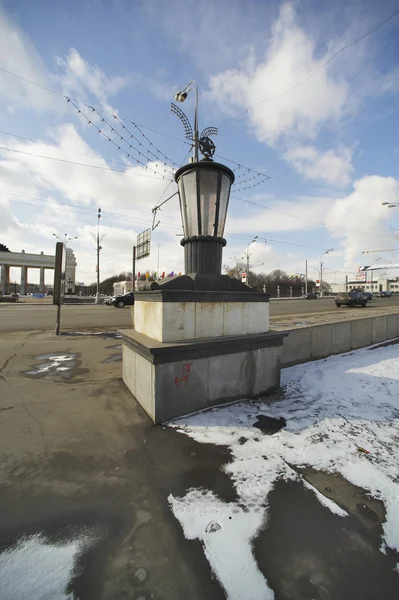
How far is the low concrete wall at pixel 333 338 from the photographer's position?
5.91m

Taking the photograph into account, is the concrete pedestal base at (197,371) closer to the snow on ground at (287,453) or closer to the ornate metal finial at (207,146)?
the snow on ground at (287,453)

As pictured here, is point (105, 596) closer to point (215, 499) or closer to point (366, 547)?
point (215, 499)

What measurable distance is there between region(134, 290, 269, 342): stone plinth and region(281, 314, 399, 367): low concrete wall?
6.10ft

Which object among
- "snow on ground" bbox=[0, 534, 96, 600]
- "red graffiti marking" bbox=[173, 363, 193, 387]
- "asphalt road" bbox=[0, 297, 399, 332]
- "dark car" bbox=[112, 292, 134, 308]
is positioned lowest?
"snow on ground" bbox=[0, 534, 96, 600]

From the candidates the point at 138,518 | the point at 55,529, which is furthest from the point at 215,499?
the point at 55,529

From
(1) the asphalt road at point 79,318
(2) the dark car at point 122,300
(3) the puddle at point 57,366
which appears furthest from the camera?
(2) the dark car at point 122,300

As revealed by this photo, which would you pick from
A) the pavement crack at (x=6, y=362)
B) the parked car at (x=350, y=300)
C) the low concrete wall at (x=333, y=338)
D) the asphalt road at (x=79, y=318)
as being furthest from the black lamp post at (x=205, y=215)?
the parked car at (x=350, y=300)

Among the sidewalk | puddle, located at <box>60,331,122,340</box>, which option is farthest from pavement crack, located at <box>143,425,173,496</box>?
puddle, located at <box>60,331,122,340</box>

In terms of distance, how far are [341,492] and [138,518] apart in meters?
1.60

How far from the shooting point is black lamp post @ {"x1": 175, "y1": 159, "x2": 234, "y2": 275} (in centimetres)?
424

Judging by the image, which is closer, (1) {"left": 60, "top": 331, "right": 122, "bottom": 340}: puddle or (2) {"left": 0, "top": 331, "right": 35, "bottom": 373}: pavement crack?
(2) {"left": 0, "top": 331, "right": 35, "bottom": 373}: pavement crack

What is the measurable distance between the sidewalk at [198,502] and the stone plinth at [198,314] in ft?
3.55

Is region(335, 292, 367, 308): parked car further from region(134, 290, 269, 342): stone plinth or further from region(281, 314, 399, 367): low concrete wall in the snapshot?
region(134, 290, 269, 342): stone plinth

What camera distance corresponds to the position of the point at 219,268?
4.43 m
